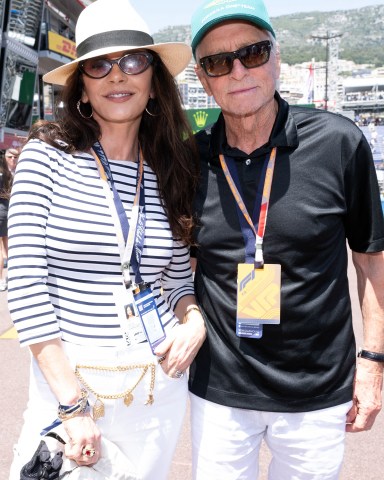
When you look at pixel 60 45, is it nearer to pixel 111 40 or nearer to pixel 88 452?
pixel 111 40

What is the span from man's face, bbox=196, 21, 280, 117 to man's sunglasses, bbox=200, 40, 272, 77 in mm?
15

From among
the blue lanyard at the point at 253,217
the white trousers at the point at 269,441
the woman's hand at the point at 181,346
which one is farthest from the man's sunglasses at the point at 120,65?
the white trousers at the point at 269,441

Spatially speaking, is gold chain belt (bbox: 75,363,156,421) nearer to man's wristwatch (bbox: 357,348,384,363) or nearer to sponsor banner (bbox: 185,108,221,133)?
man's wristwatch (bbox: 357,348,384,363)

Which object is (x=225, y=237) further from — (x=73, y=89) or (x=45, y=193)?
(x=73, y=89)

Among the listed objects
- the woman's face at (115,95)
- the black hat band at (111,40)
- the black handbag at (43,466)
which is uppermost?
the black hat band at (111,40)

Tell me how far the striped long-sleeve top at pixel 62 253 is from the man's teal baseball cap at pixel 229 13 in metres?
0.65

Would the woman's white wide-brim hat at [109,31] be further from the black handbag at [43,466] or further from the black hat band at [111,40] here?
the black handbag at [43,466]

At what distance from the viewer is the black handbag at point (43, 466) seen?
1.67 m

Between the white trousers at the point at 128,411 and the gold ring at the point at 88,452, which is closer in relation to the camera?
the gold ring at the point at 88,452

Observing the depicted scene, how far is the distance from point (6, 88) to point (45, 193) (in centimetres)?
2173

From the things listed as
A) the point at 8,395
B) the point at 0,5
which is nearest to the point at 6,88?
the point at 0,5

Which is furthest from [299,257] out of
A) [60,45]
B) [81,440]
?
[60,45]

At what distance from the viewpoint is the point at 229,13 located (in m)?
1.97

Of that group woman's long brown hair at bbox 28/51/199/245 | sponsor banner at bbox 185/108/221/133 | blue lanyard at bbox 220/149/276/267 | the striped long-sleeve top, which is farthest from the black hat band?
sponsor banner at bbox 185/108/221/133
